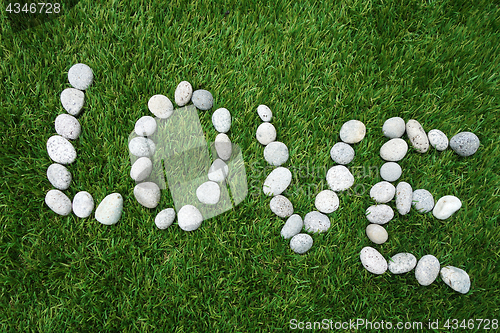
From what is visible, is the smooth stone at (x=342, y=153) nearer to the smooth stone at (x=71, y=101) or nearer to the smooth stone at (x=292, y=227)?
the smooth stone at (x=292, y=227)

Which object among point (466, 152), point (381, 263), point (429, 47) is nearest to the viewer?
point (381, 263)

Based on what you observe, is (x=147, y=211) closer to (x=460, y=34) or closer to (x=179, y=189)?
(x=179, y=189)

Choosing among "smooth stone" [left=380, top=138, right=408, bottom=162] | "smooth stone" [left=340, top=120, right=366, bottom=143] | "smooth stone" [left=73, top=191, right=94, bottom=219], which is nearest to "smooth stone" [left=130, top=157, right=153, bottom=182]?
"smooth stone" [left=73, top=191, right=94, bottom=219]

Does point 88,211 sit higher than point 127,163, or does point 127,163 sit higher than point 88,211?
point 127,163

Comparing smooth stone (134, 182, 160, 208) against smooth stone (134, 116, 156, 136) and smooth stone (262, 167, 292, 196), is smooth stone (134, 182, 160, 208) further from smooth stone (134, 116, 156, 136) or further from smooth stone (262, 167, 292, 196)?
smooth stone (262, 167, 292, 196)

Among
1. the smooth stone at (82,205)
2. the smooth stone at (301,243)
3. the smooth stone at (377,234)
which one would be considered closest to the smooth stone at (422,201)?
the smooth stone at (377,234)

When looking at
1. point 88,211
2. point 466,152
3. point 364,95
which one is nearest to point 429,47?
point 364,95

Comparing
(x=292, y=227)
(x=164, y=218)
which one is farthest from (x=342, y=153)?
(x=164, y=218)
